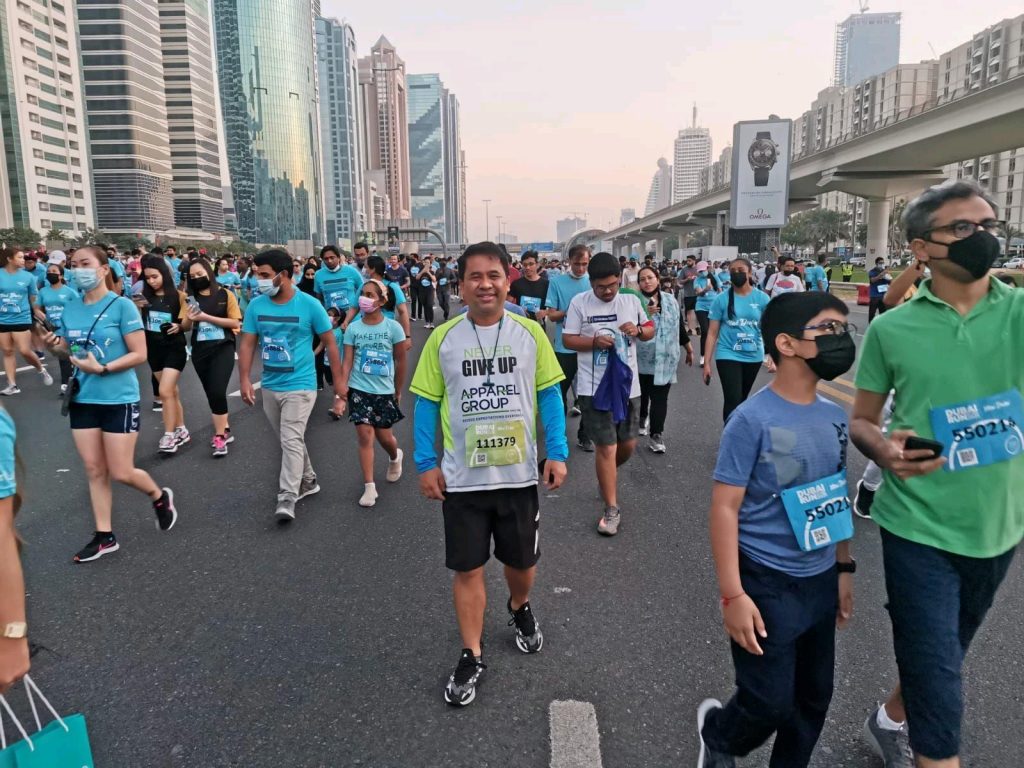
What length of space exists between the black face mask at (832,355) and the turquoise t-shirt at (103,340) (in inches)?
160

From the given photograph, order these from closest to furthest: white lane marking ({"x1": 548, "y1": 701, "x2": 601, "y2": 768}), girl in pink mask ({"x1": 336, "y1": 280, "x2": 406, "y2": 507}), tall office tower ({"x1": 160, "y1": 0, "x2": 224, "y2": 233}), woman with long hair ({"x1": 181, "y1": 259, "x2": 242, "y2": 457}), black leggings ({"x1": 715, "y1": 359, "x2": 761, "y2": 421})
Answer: white lane marking ({"x1": 548, "y1": 701, "x2": 601, "y2": 768}) → girl in pink mask ({"x1": 336, "y1": 280, "x2": 406, "y2": 507}) → black leggings ({"x1": 715, "y1": 359, "x2": 761, "y2": 421}) → woman with long hair ({"x1": 181, "y1": 259, "x2": 242, "y2": 457}) → tall office tower ({"x1": 160, "y1": 0, "x2": 224, "y2": 233})

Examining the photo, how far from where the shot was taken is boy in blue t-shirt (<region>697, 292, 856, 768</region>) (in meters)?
2.01

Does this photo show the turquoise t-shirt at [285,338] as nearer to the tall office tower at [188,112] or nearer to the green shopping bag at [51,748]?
the green shopping bag at [51,748]

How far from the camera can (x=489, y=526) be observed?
3.02 meters

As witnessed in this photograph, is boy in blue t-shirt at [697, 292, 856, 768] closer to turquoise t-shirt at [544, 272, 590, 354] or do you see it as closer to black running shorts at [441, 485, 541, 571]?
black running shorts at [441, 485, 541, 571]

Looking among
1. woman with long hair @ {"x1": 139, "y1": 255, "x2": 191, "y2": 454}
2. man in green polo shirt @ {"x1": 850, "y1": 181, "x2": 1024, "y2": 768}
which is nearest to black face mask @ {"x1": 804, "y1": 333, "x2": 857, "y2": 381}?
man in green polo shirt @ {"x1": 850, "y1": 181, "x2": 1024, "y2": 768}

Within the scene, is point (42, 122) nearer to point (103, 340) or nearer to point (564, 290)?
point (564, 290)

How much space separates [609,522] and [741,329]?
2455mm

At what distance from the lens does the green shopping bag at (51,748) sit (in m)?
1.64

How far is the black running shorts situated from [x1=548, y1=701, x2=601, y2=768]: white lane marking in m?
0.61

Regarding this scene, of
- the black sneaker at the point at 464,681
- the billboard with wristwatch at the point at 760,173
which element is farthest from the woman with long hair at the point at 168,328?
the billboard with wristwatch at the point at 760,173

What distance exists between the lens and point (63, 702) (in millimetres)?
2895

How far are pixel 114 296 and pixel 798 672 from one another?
4455mm

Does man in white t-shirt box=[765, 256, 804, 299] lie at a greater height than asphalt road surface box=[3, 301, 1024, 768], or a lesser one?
greater
